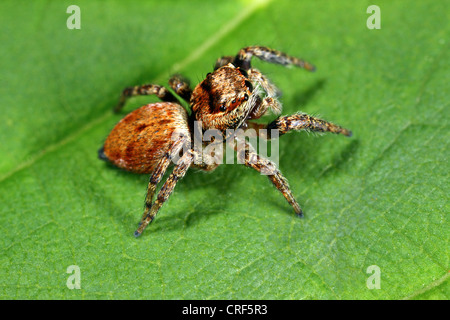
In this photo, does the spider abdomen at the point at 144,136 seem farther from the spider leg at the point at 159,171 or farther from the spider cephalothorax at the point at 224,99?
the spider cephalothorax at the point at 224,99

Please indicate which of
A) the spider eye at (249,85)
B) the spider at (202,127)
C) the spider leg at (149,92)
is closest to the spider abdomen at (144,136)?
the spider at (202,127)

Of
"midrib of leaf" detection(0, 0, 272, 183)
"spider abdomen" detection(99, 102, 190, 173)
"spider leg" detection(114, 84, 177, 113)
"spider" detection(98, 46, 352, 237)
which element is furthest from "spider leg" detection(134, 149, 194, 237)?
"midrib of leaf" detection(0, 0, 272, 183)

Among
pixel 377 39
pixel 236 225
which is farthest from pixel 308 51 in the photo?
pixel 236 225

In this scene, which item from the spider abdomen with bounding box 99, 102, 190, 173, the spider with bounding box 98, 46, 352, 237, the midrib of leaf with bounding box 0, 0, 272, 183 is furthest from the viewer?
the midrib of leaf with bounding box 0, 0, 272, 183

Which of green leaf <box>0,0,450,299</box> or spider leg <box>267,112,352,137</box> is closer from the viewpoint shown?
green leaf <box>0,0,450,299</box>

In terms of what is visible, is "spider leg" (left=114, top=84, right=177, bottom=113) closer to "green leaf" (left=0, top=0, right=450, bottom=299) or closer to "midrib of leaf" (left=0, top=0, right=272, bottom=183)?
"green leaf" (left=0, top=0, right=450, bottom=299)

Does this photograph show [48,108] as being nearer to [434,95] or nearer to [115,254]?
[115,254]
